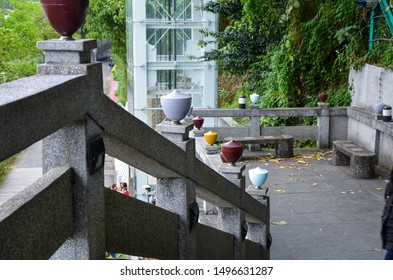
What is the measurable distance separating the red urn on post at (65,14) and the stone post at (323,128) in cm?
1099

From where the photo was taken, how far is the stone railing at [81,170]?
224cm

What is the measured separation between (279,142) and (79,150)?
398 inches

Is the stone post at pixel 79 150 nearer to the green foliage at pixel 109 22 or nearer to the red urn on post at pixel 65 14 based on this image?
the red urn on post at pixel 65 14

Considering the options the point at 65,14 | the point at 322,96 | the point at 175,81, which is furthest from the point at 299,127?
the point at 65,14

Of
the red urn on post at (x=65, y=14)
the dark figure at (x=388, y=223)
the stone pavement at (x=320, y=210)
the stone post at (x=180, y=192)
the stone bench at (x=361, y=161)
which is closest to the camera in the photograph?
the red urn on post at (x=65, y=14)

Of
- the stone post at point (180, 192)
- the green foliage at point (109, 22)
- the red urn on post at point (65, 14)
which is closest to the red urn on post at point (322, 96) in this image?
the stone post at point (180, 192)

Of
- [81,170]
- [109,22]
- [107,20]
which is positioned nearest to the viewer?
[81,170]

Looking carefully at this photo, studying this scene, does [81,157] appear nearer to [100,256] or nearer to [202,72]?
[100,256]

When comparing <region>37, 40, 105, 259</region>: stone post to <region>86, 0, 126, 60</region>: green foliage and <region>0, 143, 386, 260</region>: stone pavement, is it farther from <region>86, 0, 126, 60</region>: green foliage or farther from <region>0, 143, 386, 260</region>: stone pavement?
<region>86, 0, 126, 60</region>: green foliage

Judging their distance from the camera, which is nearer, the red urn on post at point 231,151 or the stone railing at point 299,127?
the red urn on post at point 231,151

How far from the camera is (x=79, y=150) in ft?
8.79

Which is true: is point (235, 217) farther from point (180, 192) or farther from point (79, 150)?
point (79, 150)

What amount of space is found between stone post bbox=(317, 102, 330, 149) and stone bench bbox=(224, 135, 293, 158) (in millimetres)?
960
